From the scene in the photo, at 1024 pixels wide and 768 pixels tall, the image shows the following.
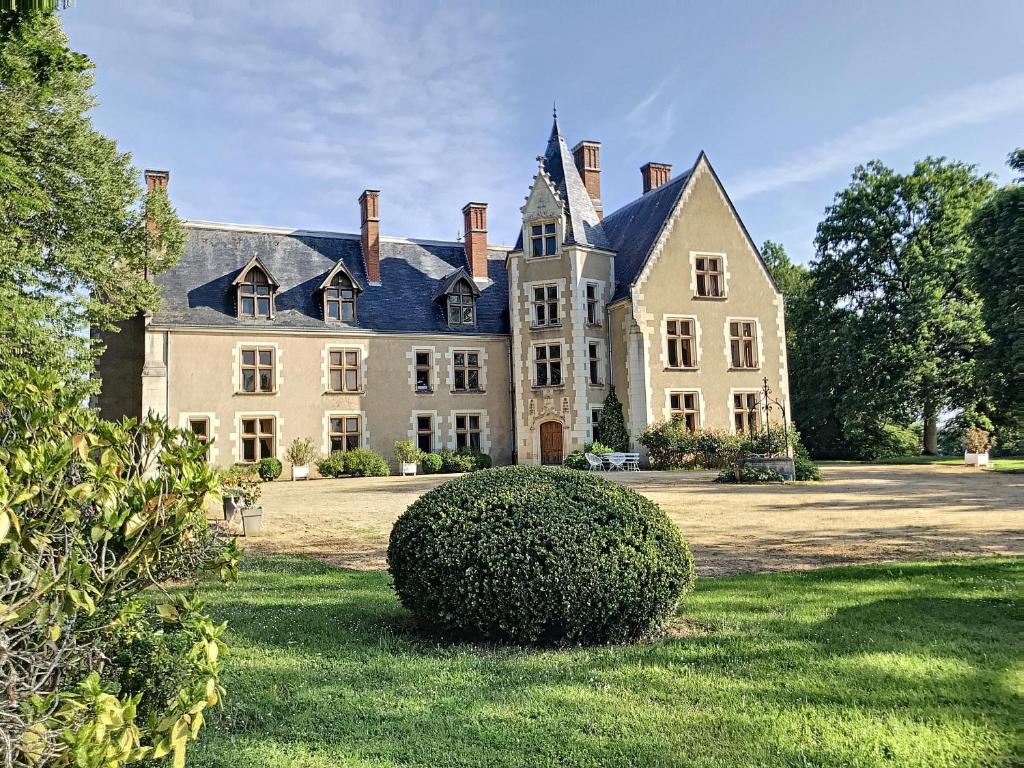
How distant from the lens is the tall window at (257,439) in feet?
80.6

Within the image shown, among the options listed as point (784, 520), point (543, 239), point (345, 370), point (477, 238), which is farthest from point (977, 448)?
point (345, 370)

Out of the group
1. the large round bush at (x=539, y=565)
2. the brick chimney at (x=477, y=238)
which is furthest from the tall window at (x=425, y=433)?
the large round bush at (x=539, y=565)

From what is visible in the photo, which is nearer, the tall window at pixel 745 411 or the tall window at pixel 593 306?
the tall window at pixel 745 411

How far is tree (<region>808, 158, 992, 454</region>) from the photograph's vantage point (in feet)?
95.9

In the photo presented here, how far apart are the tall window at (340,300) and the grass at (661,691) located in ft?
68.4

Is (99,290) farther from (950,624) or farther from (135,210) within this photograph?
(950,624)

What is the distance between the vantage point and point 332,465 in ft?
80.6

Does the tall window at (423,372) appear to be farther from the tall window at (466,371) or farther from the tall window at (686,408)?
the tall window at (686,408)

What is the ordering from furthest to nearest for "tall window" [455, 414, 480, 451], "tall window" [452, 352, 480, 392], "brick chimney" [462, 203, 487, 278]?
1. "brick chimney" [462, 203, 487, 278]
2. "tall window" [452, 352, 480, 392]
3. "tall window" [455, 414, 480, 451]

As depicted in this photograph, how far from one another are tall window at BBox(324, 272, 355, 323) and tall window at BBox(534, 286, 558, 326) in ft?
22.7

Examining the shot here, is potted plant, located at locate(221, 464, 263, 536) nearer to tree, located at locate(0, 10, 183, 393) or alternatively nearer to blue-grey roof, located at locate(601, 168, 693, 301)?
tree, located at locate(0, 10, 183, 393)

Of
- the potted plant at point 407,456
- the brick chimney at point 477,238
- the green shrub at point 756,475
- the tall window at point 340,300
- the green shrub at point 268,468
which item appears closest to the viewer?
the green shrub at point 756,475

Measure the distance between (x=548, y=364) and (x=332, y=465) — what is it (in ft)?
28.4

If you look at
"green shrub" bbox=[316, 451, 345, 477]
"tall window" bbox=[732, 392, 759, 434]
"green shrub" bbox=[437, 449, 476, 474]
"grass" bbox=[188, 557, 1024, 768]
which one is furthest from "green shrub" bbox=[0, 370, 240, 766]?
"tall window" bbox=[732, 392, 759, 434]
